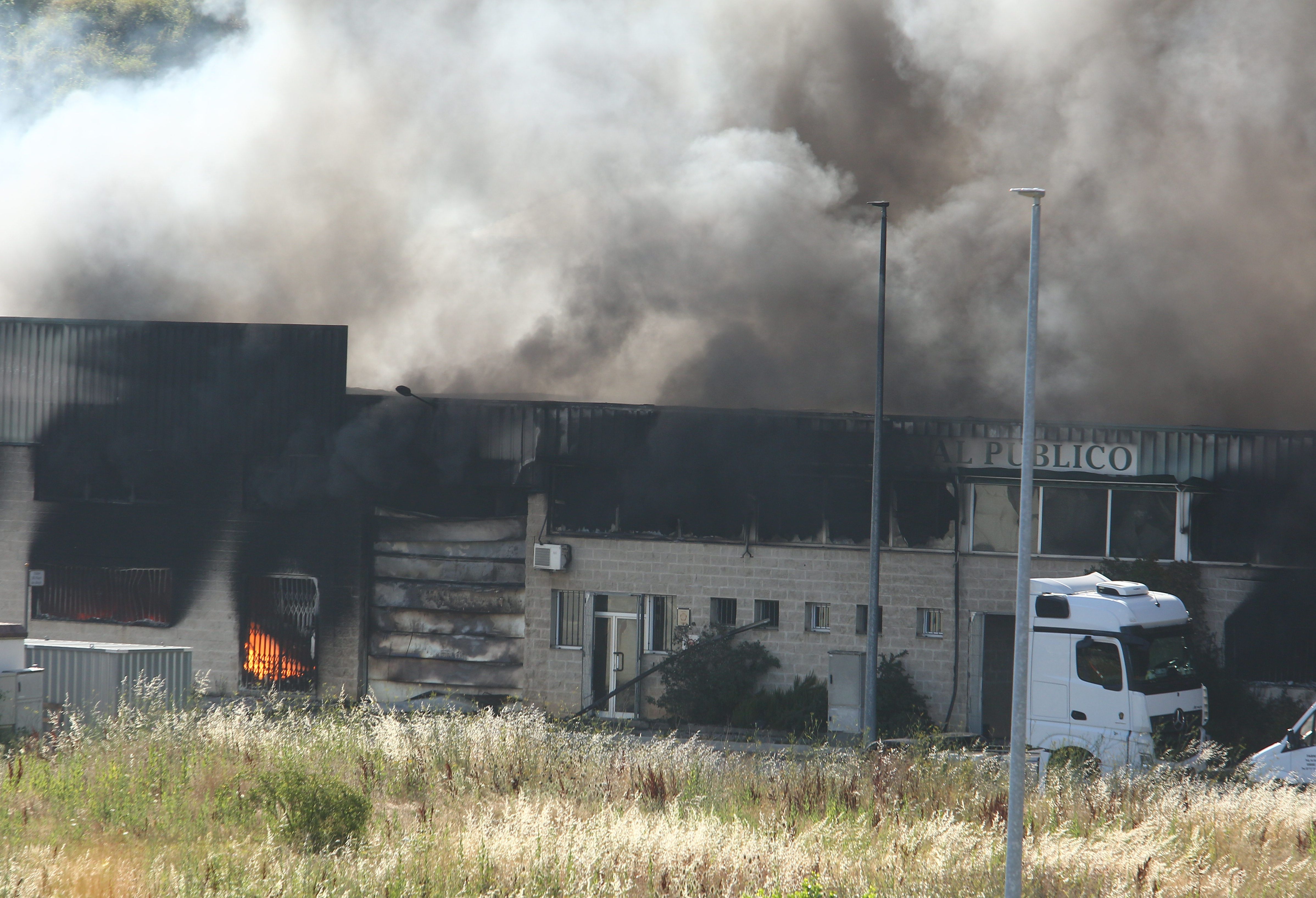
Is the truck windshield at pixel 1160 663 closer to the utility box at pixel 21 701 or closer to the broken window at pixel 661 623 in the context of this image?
the broken window at pixel 661 623

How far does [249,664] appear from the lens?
65.0ft

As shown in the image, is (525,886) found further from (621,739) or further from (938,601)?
(938,601)

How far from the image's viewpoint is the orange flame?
19.7 metres

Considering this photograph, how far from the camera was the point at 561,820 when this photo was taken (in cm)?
797

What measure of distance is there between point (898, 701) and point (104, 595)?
13864mm

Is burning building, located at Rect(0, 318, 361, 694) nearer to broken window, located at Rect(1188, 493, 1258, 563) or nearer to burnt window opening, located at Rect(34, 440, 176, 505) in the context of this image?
burnt window opening, located at Rect(34, 440, 176, 505)

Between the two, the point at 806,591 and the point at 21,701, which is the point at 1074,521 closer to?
the point at 806,591

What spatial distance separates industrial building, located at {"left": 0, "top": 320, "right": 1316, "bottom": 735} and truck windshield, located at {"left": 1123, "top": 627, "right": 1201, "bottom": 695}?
4.39m

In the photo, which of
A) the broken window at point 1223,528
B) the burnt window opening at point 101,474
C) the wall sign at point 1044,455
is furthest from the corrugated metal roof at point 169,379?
the broken window at point 1223,528

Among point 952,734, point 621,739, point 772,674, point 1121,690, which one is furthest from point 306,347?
point 1121,690

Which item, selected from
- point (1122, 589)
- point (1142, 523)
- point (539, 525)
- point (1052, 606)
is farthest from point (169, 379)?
point (1142, 523)

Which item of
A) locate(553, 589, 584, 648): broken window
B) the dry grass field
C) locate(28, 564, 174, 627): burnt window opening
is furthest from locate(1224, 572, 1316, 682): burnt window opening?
locate(28, 564, 174, 627): burnt window opening

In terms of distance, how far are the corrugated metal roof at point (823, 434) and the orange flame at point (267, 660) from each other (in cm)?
471

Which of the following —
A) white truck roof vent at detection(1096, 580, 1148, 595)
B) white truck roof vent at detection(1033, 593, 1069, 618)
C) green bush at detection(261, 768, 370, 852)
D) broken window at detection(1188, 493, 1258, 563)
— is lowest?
green bush at detection(261, 768, 370, 852)
